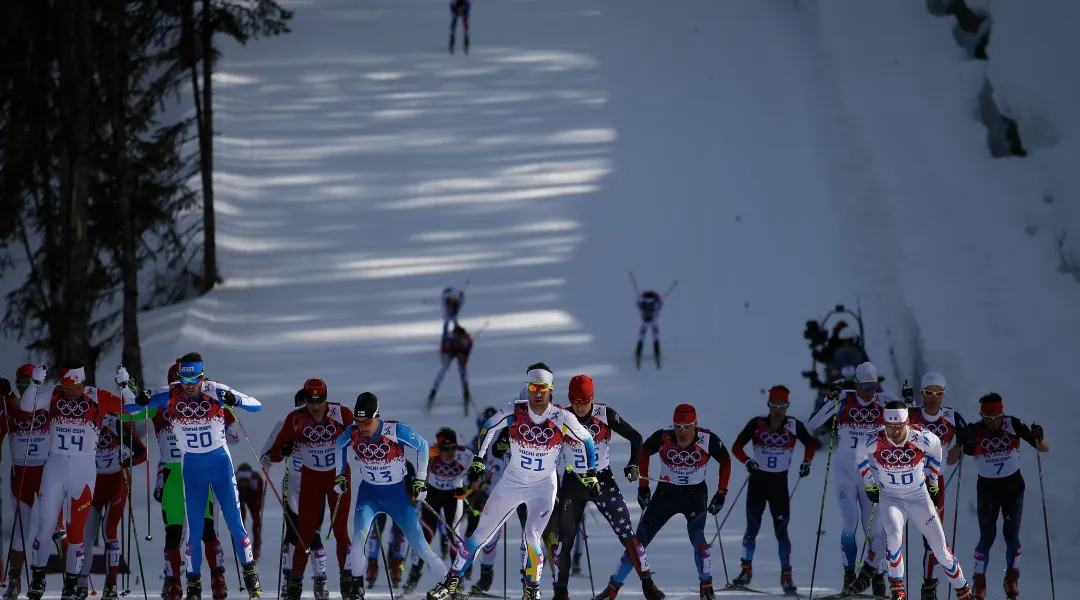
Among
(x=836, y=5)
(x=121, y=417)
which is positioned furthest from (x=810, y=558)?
(x=836, y=5)

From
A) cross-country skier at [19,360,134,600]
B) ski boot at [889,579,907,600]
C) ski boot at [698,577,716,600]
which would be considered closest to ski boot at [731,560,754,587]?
ski boot at [698,577,716,600]

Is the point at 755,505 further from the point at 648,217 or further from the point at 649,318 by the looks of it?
the point at 648,217

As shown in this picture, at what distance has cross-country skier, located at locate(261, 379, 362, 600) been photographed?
36.4 ft

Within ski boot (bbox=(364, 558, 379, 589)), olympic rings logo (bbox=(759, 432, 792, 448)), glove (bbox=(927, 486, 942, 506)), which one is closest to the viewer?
glove (bbox=(927, 486, 942, 506))

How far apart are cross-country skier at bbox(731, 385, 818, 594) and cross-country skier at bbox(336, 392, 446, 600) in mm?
3458

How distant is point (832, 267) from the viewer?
23281 mm

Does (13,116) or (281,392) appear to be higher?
(13,116)

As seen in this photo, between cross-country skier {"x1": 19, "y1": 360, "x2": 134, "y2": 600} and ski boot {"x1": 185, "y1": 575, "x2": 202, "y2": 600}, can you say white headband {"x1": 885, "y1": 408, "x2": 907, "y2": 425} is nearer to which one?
ski boot {"x1": 185, "y1": 575, "x2": 202, "y2": 600}

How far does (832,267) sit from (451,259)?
698cm

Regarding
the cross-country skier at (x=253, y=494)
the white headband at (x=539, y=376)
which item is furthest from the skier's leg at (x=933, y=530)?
the cross-country skier at (x=253, y=494)

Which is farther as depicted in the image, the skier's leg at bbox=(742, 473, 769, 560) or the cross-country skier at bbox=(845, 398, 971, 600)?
the skier's leg at bbox=(742, 473, 769, 560)

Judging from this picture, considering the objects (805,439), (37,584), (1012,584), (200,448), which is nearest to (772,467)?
(805,439)

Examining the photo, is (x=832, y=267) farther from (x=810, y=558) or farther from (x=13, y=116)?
(x=13, y=116)

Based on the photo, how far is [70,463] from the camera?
10.9 metres
